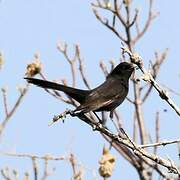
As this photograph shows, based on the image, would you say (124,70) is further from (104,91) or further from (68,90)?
(68,90)

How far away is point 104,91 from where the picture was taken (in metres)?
6.30

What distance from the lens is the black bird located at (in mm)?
5775

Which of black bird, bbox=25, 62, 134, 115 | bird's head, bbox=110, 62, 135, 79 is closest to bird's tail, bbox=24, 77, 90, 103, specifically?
black bird, bbox=25, 62, 134, 115

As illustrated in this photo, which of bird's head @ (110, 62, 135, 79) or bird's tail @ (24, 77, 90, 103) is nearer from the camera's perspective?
bird's tail @ (24, 77, 90, 103)

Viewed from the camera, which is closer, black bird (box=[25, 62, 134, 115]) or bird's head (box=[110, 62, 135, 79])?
black bird (box=[25, 62, 134, 115])

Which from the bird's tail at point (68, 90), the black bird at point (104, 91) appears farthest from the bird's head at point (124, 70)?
the bird's tail at point (68, 90)

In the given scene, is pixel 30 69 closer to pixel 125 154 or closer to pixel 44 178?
pixel 44 178

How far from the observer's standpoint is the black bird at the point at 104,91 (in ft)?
18.9

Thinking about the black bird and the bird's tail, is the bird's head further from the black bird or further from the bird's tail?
the bird's tail

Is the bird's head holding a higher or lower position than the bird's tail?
higher

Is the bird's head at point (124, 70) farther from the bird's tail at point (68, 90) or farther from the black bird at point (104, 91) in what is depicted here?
the bird's tail at point (68, 90)

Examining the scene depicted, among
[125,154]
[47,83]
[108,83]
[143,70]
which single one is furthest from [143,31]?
[143,70]

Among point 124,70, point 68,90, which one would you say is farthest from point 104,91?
point 124,70

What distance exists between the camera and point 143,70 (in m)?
4.03
